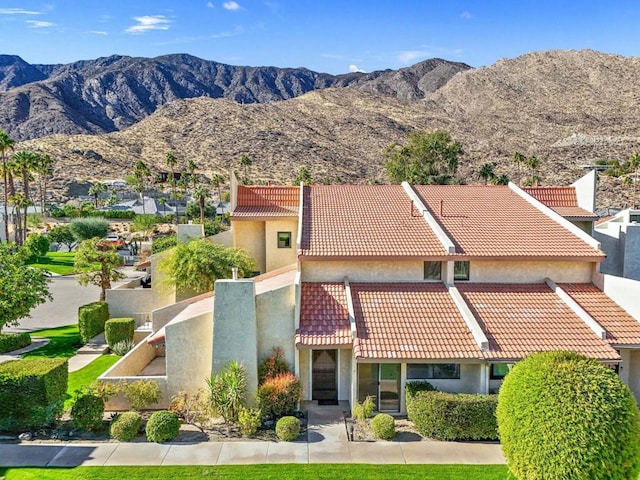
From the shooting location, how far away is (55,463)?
1519cm

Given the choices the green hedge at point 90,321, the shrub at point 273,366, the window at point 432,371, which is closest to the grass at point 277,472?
the window at point 432,371

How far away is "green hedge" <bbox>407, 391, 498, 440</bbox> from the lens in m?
16.5

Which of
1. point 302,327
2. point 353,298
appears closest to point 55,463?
point 302,327

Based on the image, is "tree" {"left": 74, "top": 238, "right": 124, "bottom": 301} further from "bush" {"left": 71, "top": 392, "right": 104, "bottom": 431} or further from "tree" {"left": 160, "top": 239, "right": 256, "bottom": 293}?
"bush" {"left": 71, "top": 392, "right": 104, "bottom": 431}

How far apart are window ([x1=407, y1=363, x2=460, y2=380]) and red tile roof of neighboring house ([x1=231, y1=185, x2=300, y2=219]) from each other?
13.5 m

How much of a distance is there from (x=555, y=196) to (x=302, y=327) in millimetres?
19962

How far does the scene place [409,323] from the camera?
1916 cm

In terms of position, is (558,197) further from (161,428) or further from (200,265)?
(161,428)

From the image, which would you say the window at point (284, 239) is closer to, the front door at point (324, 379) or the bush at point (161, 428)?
the front door at point (324, 379)

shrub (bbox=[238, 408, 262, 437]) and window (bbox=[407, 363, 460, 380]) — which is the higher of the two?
window (bbox=[407, 363, 460, 380])

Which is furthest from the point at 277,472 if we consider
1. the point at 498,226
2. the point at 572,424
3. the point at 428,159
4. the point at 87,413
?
the point at 428,159

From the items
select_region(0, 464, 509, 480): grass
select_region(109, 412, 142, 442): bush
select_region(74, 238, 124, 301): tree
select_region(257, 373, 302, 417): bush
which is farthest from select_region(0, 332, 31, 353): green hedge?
select_region(257, 373, 302, 417): bush

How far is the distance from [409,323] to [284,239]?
11.7 metres

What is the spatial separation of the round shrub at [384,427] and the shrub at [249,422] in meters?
3.83
